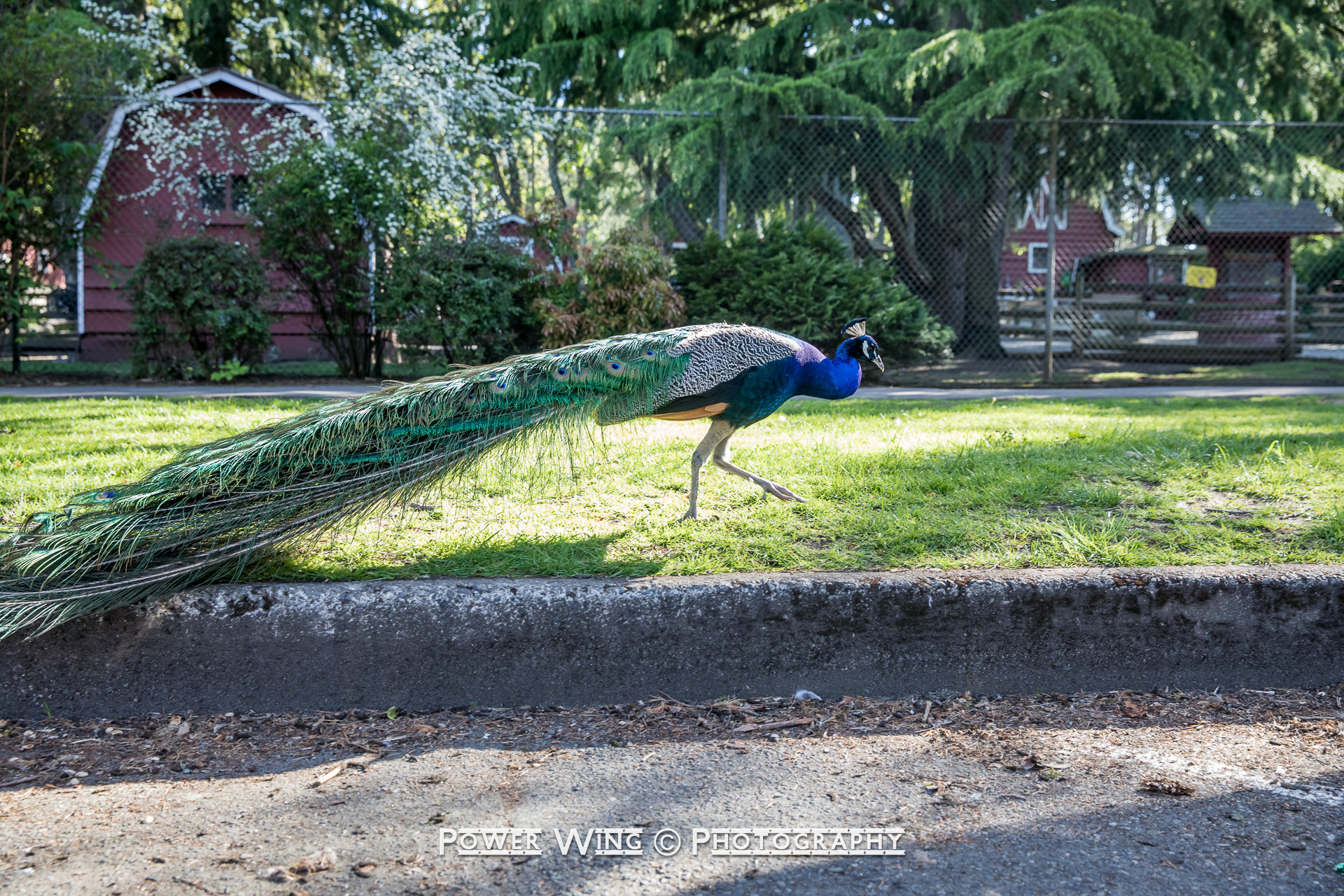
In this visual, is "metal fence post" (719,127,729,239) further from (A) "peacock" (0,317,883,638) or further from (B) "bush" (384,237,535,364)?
(A) "peacock" (0,317,883,638)

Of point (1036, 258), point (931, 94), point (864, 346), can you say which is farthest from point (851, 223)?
point (1036, 258)

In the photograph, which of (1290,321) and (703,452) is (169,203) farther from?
(1290,321)

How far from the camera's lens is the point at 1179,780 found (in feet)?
9.00

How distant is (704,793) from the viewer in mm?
2654

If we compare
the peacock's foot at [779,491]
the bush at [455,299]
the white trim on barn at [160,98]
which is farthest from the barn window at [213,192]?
the peacock's foot at [779,491]

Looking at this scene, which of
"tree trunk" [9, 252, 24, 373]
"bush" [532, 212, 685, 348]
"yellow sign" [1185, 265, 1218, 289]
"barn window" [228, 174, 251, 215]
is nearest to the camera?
"bush" [532, 212, 685, 348]

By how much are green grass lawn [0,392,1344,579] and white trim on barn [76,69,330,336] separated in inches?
201

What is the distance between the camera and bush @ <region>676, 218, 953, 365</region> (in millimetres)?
10688

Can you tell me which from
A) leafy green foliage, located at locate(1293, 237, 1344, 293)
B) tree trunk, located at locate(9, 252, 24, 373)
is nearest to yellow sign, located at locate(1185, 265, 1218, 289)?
tree trunk, located at locate(9, 252, 24, 373)

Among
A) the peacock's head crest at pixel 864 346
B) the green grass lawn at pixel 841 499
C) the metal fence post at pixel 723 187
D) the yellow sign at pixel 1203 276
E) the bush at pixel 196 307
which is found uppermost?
the metal fence post at pixel 723 187

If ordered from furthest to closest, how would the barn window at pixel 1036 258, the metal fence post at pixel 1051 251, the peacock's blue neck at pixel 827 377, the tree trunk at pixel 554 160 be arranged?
the barn window at pixel 1036 258
the tree trunk at pixel 554 160
the metal fence post at pixel 1051 251
the peacock's blue neck at pixel 827 377

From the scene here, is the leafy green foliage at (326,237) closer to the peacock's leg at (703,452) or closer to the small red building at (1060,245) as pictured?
the peacock's leg at (703,452)

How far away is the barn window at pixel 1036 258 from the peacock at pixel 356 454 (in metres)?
29.1

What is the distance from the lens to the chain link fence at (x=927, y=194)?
1133cm
